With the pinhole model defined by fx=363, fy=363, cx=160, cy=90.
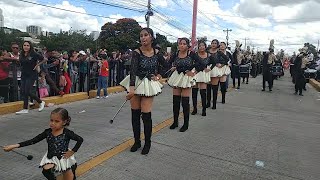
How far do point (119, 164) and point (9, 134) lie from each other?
8.69ft

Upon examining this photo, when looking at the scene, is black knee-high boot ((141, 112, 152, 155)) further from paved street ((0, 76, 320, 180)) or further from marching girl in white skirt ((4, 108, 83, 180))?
marching girl in white skirt ((4, 108, 83, 180))

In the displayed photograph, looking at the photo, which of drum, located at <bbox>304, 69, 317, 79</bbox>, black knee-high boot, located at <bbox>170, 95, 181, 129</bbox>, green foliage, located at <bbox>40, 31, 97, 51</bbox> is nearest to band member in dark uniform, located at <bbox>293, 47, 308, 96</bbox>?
drum, located at <bbox>304, 69, 317, 79</bbox>

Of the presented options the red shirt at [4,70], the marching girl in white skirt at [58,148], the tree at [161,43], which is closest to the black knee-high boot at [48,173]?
the marching girl in white skirt at [58,148]

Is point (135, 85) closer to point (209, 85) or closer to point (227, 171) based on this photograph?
point (227, 171)

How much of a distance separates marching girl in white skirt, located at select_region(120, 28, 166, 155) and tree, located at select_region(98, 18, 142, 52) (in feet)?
187

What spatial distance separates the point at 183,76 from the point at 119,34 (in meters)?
59.1

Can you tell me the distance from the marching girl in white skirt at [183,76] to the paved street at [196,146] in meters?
0.48

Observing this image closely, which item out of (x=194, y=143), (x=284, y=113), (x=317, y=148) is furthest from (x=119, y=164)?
(x=284, y=113)

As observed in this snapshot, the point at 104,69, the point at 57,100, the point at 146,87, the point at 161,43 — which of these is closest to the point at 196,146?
the point at 146,87

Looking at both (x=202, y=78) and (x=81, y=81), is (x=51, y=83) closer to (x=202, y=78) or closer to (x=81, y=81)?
(x=81, y=81)

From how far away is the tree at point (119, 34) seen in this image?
62312 millimetres

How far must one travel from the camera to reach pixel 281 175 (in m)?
5.04

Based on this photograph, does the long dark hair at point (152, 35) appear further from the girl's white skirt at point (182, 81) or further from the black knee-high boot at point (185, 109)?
the black knee-high boot at point (185, 109)

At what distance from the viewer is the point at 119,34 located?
6506 cm
